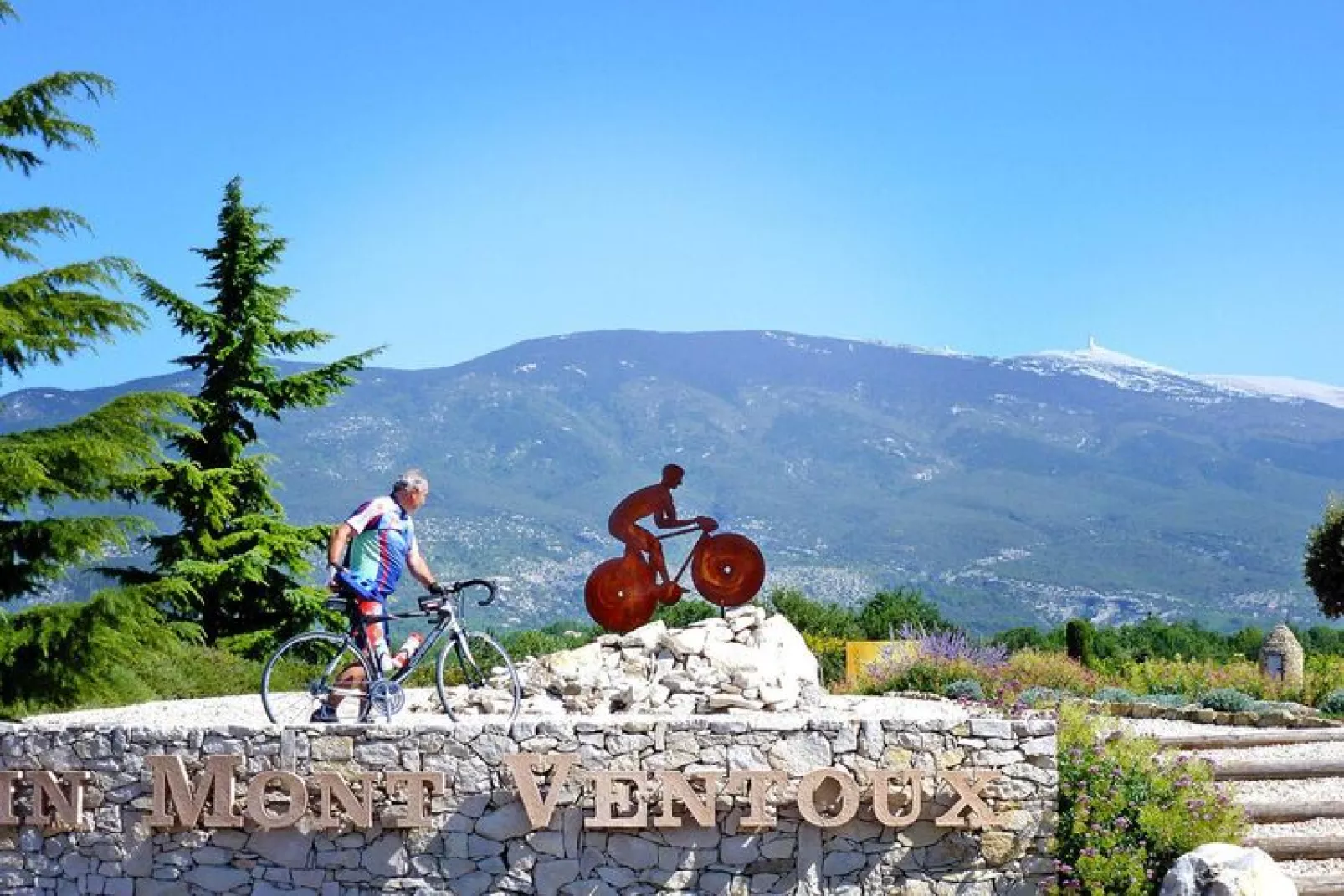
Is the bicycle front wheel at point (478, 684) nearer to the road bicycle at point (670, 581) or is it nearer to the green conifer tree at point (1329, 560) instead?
the road bicycle at point (670, 581)

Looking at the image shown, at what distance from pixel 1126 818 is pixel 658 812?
397cm

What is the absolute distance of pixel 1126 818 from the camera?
13562 millimetres

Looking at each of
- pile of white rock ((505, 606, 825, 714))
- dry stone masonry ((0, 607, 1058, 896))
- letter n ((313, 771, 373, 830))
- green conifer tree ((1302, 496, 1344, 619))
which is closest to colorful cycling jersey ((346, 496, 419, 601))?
dry stone masonry ((0, 607, 1058, 896))

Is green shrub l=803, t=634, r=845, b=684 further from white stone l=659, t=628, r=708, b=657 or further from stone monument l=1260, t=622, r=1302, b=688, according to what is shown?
stone monument l=1260, t=622, r=1302, b=688

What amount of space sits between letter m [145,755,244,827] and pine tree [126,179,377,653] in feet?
34.8

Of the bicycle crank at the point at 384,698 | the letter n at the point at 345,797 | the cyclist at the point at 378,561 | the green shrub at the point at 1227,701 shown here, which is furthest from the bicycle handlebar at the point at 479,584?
the green shrub at the point at 1227,701

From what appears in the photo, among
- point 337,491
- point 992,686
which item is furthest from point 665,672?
point 337,491

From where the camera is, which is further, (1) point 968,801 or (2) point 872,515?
(2) point 872,515

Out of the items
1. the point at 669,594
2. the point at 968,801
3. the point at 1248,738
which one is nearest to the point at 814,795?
the point at 968,801

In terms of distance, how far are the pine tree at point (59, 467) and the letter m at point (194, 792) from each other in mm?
3347

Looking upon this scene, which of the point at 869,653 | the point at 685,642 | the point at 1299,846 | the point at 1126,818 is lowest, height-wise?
the point at 1299,846

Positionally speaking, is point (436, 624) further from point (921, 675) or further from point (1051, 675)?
point (1051, 675)

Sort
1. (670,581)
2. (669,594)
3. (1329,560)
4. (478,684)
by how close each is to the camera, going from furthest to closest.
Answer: (1329,560) → (670,581) → (669,594) → (478,684)

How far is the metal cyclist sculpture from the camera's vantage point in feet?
58.5
